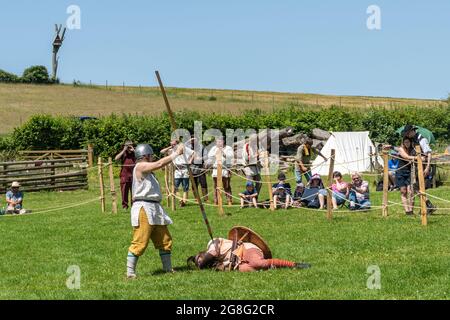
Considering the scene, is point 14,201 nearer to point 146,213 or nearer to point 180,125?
point 146,213

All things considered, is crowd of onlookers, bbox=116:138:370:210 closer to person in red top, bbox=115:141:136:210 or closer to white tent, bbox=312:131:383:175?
person in red top, bbox=115:141:136:210

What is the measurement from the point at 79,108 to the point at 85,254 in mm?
56418

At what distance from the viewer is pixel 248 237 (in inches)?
422

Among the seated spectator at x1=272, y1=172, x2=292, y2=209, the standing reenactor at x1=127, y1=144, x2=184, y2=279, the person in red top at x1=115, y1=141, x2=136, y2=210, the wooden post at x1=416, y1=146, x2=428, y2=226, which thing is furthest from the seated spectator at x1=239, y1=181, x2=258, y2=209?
the standing reenactor at x1=127, y1=144, x2=184, y2=279

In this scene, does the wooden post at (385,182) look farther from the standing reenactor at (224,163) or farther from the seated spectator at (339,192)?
the standing reenactor at (224,163)

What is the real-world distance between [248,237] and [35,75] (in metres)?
77.4

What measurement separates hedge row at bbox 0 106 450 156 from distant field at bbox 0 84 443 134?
1211 cm

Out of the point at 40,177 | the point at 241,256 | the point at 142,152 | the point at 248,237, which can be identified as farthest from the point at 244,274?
the point at 40,177

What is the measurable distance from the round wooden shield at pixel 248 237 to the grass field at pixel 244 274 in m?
0.62

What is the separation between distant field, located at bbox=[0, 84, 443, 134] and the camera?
65.8 meters

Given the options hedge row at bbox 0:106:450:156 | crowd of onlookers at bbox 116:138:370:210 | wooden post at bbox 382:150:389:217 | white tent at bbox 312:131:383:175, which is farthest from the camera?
hedge row at bbox 0:106:450:156

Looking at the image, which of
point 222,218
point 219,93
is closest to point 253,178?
point 222,218

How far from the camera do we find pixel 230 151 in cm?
2044
